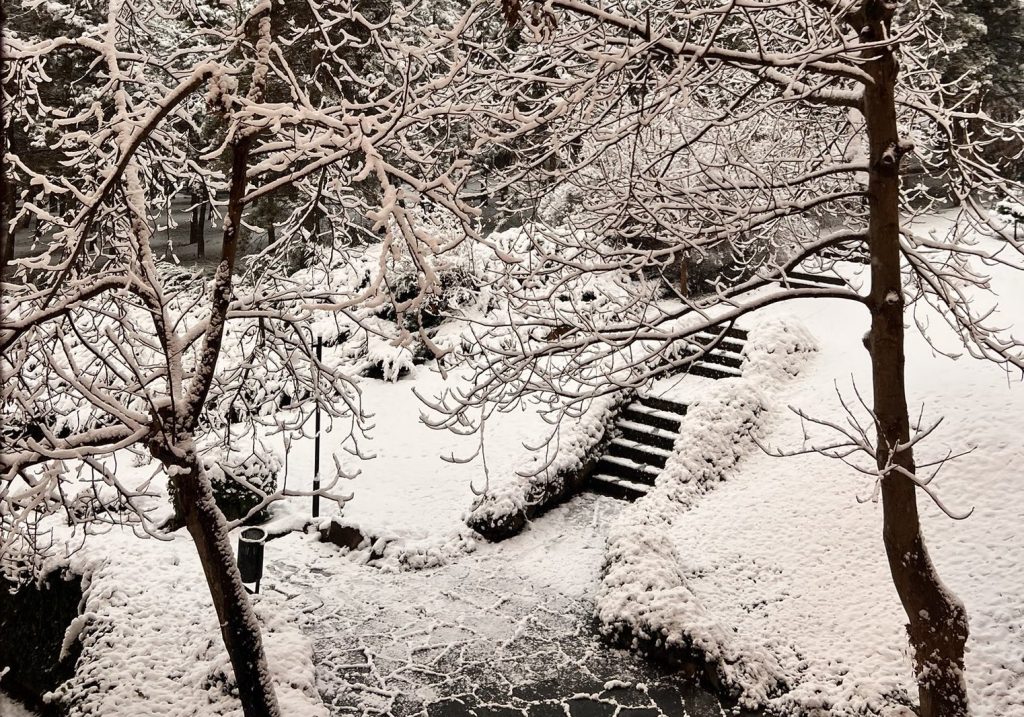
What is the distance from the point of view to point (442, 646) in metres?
7.89

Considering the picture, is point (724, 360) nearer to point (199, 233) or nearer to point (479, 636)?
point (479, 636)

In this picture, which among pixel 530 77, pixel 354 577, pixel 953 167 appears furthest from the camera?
pixel 354 577

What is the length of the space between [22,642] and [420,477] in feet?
17.1

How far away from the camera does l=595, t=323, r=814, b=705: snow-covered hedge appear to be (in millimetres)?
7215

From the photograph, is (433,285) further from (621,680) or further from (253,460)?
(253,460)

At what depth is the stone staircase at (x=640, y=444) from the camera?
439 inches

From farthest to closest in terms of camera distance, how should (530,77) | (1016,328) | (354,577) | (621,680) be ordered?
(1016,328) → (354,577) → (621,680) → (530,77)

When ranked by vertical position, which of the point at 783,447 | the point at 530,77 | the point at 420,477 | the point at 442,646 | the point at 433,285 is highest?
the point at 530,77

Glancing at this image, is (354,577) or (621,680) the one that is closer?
(621,680)

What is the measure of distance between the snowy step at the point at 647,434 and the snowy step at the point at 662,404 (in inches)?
15.6

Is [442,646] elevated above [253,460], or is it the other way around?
[253,460]

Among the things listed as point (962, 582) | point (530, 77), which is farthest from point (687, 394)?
point (530, 77)

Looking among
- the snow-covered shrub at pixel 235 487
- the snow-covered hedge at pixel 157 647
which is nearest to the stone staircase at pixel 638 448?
the snow-covered shrub at pixel 235 487

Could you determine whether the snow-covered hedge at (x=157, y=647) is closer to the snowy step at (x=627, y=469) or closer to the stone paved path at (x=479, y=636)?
the stone paved path at (x=479, y=636)
